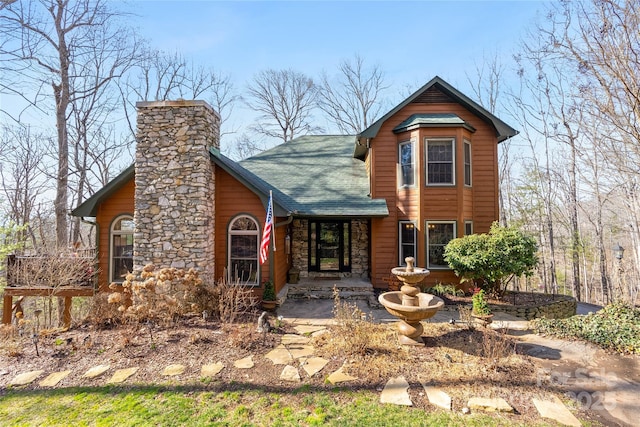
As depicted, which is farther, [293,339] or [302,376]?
[293,339]

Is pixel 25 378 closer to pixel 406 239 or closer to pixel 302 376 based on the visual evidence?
pixel 302 376

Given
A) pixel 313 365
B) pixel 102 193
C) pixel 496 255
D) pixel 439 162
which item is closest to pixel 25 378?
pixel 313 365

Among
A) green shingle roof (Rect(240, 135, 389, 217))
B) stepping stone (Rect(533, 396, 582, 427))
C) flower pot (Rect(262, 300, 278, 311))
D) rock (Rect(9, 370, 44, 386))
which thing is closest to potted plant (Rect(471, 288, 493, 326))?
stepping stone (Rect(533, 396, 582, 427))

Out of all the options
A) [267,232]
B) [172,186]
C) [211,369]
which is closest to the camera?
[211,369]

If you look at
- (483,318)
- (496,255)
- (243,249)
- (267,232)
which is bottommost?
(483,318)

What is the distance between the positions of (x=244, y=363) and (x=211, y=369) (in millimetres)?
525

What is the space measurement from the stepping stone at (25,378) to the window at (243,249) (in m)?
4.50

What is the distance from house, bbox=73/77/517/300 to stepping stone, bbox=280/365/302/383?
3667 millimetres

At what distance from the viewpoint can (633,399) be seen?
419 centimetres

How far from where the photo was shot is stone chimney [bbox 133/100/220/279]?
26.3 ft

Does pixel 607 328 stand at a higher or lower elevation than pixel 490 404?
higher

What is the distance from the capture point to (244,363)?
16.9 feet

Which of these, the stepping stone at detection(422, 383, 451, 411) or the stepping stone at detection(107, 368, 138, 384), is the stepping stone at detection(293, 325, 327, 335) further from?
the stepping stone at detection(107, 368, 138, 384)

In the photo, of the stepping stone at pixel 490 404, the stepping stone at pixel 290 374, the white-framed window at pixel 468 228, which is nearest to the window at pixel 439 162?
the white-framed window at pixel 468 228
